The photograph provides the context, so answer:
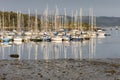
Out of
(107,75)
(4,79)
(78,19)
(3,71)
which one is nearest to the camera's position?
(4,79)

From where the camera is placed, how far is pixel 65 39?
10356 cm

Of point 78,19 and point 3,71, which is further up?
point 78,19

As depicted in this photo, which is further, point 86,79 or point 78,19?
point 78,19

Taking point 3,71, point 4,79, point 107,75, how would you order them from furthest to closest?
1. point 3,71
2. point 107,75
3. point 4,79

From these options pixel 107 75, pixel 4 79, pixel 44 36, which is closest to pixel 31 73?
pixel 4 79

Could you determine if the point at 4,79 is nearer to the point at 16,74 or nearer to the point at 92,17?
the point at 16,74

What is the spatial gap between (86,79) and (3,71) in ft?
28.4

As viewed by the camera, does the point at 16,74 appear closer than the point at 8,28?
Yes

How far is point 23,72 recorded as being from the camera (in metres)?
33.1

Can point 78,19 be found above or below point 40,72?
above

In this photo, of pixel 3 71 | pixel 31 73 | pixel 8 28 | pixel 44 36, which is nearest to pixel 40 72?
pixel 31 73

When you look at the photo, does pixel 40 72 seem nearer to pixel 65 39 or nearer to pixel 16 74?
pixel 16 74

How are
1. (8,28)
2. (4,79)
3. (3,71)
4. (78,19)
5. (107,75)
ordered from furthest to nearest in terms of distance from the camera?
(8,28) → (78,19) → (3,71) → (107,75) → (4,79)

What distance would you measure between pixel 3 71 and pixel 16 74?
2463mm
